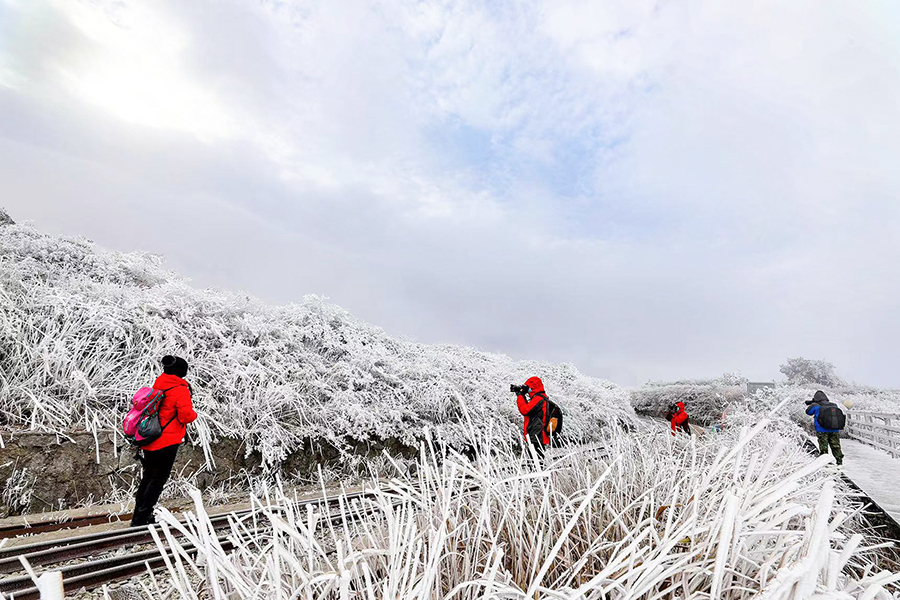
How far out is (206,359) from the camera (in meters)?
9.06

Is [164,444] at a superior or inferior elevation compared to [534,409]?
inferior

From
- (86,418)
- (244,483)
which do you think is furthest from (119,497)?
(244,483)

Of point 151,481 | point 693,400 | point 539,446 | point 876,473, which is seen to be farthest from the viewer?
point 693,400

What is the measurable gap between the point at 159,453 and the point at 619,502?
5.42 meters

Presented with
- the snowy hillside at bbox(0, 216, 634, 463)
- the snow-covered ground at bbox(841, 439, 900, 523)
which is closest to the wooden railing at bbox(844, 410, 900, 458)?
the snow-covered ground at bbox(841, 439, 900, 523)

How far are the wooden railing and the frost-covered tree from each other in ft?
75.9

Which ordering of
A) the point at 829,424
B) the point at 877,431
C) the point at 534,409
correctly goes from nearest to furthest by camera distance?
the point at 534,409, the point at 829,424, the point at 877,431

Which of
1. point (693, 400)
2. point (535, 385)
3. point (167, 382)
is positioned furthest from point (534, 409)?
point (693, 400)

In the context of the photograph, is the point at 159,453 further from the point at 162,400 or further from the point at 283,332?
the point at 283,332

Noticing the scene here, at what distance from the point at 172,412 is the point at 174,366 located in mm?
534

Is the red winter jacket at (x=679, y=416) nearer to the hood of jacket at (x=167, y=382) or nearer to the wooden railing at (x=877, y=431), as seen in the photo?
the wooden railing at (x=877, y=431)

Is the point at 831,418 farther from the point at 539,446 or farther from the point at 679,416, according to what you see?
the point at 539,446

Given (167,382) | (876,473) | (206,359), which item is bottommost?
(876,473)

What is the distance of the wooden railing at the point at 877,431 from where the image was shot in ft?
37.6
